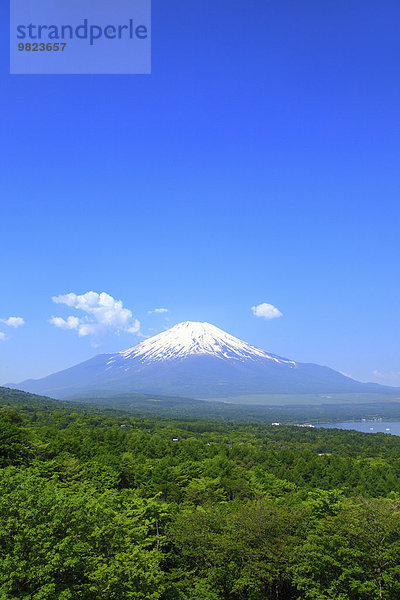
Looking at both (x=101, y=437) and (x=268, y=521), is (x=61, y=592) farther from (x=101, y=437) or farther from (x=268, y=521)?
(x=101, y=437)

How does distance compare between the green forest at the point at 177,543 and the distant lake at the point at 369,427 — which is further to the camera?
the distant lake at the point at 369,427

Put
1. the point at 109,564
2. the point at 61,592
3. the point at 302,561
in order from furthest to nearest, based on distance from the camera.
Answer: the point at 302,561 < the point at 109,564 < the point at 61,592

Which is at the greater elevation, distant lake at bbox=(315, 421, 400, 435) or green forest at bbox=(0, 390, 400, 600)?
green forest at bbox=(0, 390, 400, 600)

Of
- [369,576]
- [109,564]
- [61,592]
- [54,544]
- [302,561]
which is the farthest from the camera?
[302,561]

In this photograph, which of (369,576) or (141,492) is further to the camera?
(141,492)

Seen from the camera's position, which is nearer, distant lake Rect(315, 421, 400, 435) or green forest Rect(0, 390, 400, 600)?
green forest Rect(0, 390, 400, 600)

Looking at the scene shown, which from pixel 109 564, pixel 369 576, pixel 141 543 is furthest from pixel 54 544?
pixel 369 576

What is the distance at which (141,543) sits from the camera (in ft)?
51.8

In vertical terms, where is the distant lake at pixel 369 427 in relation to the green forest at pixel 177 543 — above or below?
below

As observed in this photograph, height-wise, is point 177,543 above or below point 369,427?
above

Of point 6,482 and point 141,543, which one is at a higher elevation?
point 6,482

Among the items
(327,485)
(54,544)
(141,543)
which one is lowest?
(327,485)

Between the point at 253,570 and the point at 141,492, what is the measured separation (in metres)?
10.8

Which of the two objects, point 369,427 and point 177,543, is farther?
point 369,427
